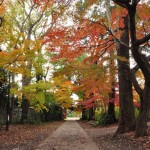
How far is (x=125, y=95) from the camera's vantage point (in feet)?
44.2

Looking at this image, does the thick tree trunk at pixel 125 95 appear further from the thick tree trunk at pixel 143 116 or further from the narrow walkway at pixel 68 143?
the thick tree trunk at pixel 143 116

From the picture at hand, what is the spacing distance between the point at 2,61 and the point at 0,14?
140 inches

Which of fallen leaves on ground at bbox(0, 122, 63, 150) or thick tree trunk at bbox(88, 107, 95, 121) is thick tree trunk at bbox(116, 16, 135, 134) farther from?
thick tree trunk at bbox(88, 107, 95, 121)

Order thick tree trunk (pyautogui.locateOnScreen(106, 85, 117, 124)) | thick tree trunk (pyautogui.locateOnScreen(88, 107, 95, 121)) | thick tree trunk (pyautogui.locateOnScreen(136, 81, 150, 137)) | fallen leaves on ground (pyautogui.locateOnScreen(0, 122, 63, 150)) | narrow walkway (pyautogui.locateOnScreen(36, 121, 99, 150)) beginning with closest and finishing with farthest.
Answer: narrow walkway (pyautogui.locateOnScreen(36, 121, 99, 150)) → fallen leaves on ground (pyautogui.locateOnScreen(0, 122, 63, 150)) → thick tree trunk (pyautogui.locateOnScreen(136, 81, 150, 137)) → thick tree trunk (pyautogui.locateOnScreen(106, 85, 117, 124)) → thick tree trunk (pyautogui.locateOnScreen(88, 107, 95, 121))

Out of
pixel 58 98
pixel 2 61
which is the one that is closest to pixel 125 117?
pixel 2 61

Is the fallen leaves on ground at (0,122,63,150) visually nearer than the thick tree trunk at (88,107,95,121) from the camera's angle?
Yes

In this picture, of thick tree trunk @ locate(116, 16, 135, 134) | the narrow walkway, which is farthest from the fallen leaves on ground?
thick tree trunk @ locate(116, 16, 135, 134)

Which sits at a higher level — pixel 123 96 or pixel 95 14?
pixel 95 14

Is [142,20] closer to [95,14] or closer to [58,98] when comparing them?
[95,14]

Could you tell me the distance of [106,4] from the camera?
35.9 ft

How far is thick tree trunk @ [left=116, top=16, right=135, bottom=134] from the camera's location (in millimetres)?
13173

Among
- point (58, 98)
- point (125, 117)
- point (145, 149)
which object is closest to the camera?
point (145, 149)

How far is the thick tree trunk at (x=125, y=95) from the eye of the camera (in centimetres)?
1317

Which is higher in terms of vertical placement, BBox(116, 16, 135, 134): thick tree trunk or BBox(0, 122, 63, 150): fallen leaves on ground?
BBox(116, 16, 135, 134): thick tree trunk
